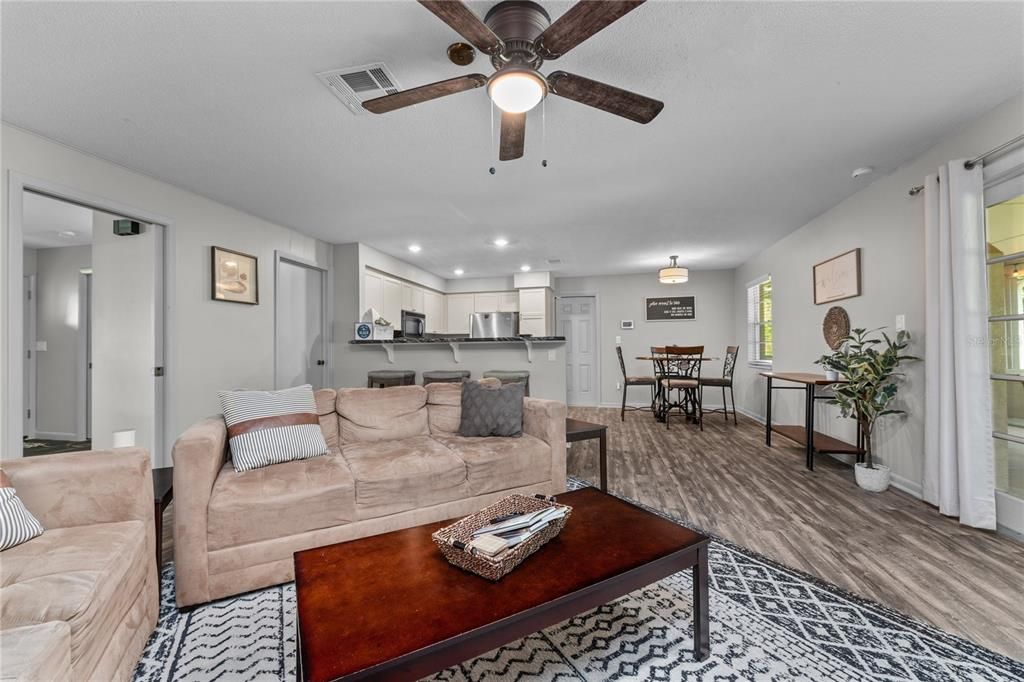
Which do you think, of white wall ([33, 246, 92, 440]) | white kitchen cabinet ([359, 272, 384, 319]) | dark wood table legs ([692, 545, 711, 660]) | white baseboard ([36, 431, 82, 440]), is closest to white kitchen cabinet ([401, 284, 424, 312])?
white kitchen cabinet ([359, 272, 384, 319])

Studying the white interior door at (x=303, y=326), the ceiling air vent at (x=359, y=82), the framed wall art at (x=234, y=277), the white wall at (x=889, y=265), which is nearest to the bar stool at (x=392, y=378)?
the white interior door at (x=303, y=326)

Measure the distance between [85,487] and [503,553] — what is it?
4.93 ft

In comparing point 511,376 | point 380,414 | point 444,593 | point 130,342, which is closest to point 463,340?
point 511,376

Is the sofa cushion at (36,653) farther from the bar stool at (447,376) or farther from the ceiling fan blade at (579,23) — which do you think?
the bar stool at (447,376)

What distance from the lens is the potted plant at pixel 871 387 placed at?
2955 millimetres

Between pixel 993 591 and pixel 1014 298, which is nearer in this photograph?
pixel 993 591

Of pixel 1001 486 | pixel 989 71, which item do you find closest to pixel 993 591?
pixel 1001 486

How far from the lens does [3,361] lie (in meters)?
2.37

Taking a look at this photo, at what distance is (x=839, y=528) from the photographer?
2396mm

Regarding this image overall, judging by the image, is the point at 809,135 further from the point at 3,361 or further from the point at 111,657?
the point at 3,361

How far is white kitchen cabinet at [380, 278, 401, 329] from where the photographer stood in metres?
5.71

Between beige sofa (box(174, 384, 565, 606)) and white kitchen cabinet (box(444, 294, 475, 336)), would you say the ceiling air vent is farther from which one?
white kitchen cabinet (box(444, 294, 475, 336))

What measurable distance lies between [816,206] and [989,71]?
1985mm

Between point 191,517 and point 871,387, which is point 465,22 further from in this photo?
point 871,387
